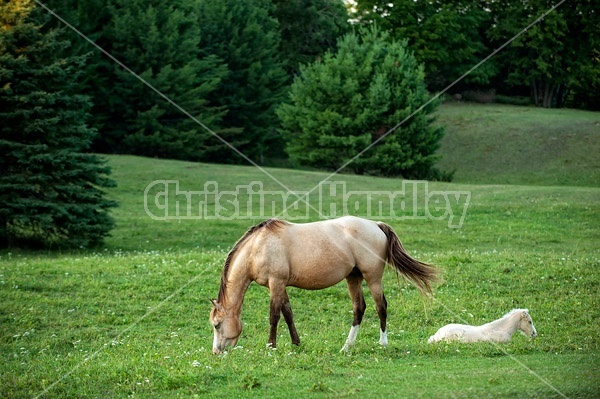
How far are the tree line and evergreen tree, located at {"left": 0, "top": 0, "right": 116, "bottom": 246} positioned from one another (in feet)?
0.17

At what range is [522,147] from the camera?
52750 mm

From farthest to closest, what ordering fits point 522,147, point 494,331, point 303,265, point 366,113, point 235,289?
point 522,147 < point 366,113 < point 494,331 < point 303,265 < point 235,289

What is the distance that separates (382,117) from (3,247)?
88.7 feet

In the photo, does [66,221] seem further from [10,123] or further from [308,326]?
[308,326]

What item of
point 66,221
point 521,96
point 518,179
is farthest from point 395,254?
point 521,96

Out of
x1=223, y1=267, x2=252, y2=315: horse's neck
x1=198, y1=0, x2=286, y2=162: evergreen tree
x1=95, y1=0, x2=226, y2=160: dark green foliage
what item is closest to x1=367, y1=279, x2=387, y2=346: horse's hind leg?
x1=223, y1=267, x2=252, y2=315: horse's neck

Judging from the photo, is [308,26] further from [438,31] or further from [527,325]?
[527,325]

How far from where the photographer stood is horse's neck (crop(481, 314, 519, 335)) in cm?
1169

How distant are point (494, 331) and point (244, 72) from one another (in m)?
48.1

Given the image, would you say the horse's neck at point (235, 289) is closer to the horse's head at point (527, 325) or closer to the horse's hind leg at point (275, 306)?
the horse's hind leg at point (275, 306)

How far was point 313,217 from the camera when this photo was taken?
27.8m

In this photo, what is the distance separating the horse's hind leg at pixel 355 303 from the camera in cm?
1092

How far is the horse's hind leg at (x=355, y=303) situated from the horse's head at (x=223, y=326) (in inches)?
66.9

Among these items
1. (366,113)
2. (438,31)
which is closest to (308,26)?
(438,31)
